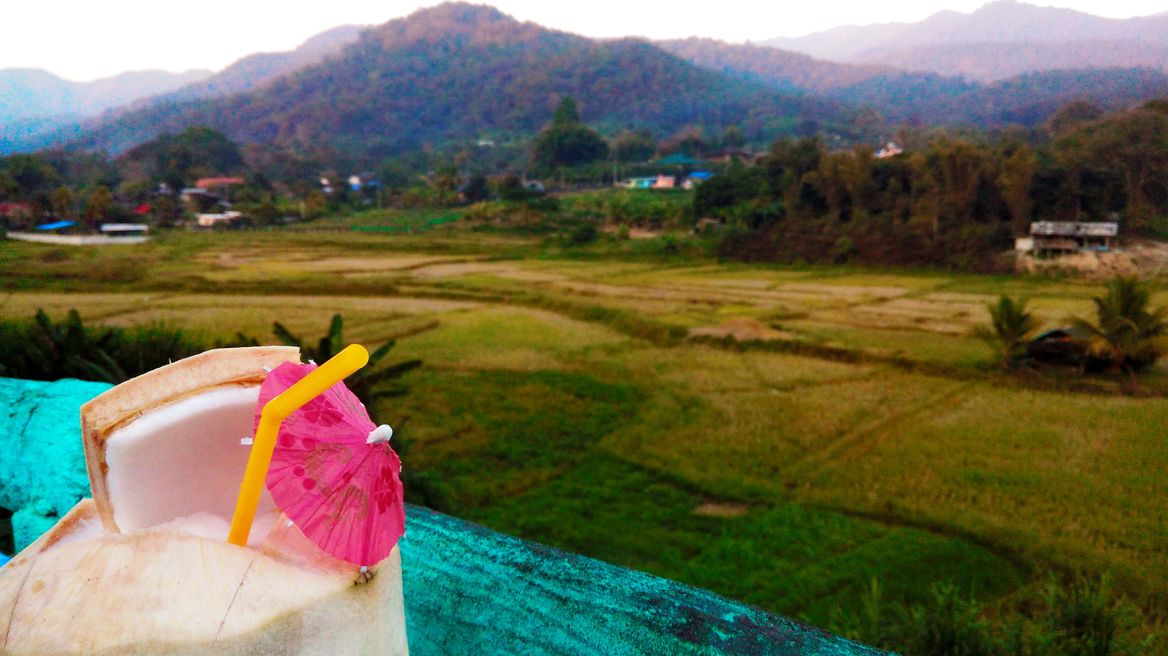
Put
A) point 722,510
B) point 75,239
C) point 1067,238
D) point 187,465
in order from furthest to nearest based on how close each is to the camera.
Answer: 1. point 1067,238
2. point 75,239
3. point 722,510
4. point 187,465

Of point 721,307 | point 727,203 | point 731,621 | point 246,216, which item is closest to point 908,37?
point 727,203

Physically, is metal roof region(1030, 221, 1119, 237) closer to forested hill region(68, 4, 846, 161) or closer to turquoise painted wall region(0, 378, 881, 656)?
turquoise painted wall region(0, 378, 881, 656)

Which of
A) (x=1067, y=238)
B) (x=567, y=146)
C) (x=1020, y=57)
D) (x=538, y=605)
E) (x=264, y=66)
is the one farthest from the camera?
(x=567, y=146)

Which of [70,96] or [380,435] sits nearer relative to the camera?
[380,435]

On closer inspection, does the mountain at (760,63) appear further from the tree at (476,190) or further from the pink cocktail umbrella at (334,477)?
the pink cocktail umbrella at (334,477)

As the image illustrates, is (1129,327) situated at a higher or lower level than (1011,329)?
higher

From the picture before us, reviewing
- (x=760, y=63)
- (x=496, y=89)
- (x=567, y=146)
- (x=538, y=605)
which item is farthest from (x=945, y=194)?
(x=760, y=63)

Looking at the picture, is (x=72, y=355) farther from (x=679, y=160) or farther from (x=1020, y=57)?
(x=679, y=160)
